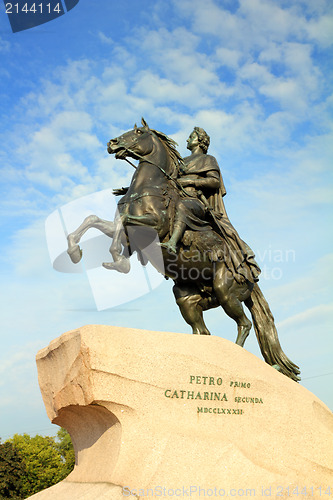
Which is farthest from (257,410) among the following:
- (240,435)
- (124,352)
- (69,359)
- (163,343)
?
(69,359)

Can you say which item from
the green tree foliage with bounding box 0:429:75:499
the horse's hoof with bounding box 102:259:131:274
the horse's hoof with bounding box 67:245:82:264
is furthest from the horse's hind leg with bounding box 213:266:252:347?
the green tree foliage with bounding box 0:429:75:499

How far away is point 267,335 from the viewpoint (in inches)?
356

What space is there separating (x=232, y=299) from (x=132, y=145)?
294 centimetres

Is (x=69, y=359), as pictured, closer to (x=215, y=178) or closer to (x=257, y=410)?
(x=257, y=410)

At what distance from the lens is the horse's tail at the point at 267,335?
8.88m

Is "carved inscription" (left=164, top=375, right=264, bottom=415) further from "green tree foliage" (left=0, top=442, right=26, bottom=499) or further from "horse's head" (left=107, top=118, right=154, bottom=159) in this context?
"green tree foliage" (left=0, top=442, right=26, bottom=499)

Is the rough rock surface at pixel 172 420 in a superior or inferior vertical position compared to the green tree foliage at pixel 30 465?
inferior

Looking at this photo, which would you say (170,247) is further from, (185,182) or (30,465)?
(30,465)

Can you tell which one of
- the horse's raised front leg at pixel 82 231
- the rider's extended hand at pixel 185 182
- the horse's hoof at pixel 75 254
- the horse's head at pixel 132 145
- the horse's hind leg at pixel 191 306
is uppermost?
the horse's head at pixel 132 145

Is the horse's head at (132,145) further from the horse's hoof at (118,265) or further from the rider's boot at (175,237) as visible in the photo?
the horse's hoof at (118,265)

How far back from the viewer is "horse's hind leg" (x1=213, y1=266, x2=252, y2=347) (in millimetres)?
8430

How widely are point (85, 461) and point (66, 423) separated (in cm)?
56

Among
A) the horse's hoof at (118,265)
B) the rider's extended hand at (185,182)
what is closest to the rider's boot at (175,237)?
the horse's hoof at (118,265)

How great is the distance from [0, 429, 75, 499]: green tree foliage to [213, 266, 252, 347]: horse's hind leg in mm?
20665
